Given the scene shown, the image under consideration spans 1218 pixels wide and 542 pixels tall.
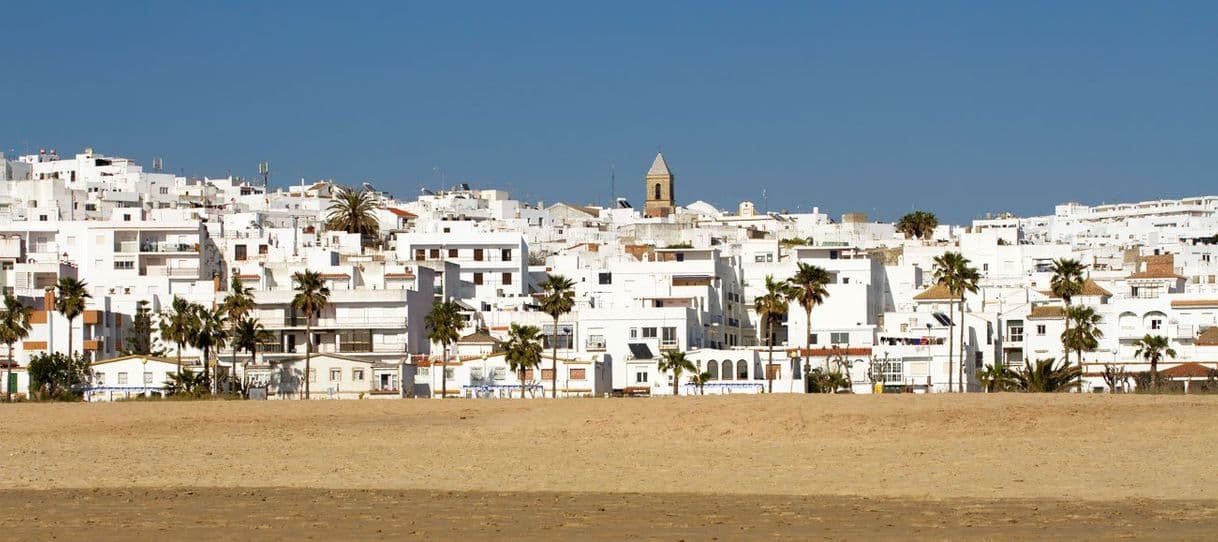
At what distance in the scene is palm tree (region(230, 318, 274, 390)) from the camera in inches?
2923

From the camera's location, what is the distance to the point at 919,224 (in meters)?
144

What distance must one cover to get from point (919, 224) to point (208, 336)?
8145cm

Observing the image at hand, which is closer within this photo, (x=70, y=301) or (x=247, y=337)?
(x=247, y=337)

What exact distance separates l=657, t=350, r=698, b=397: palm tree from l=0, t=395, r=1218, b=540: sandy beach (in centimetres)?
1937

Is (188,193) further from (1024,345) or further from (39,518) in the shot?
(39,518)

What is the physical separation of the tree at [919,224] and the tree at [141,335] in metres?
71.0

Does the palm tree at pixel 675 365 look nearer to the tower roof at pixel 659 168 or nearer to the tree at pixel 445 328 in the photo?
the tree at pixel 445 328

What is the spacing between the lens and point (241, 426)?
4859 centimetres

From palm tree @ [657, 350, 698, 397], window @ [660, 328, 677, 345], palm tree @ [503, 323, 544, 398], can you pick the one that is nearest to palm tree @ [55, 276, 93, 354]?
palm tree @ [503, 323, 544, 398]

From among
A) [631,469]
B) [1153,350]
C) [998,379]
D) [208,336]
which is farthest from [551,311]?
[631,469]

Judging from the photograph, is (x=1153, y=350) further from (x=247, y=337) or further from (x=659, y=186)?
(x=659, y=186)

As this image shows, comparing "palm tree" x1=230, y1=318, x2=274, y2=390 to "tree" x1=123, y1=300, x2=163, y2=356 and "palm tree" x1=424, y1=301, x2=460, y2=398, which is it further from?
"tree" x1=123, y1=300, x2=163, y2=356

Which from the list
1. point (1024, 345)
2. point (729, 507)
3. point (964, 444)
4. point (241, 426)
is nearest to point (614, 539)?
point (729, 507)

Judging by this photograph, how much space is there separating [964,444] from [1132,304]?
48449 mm
